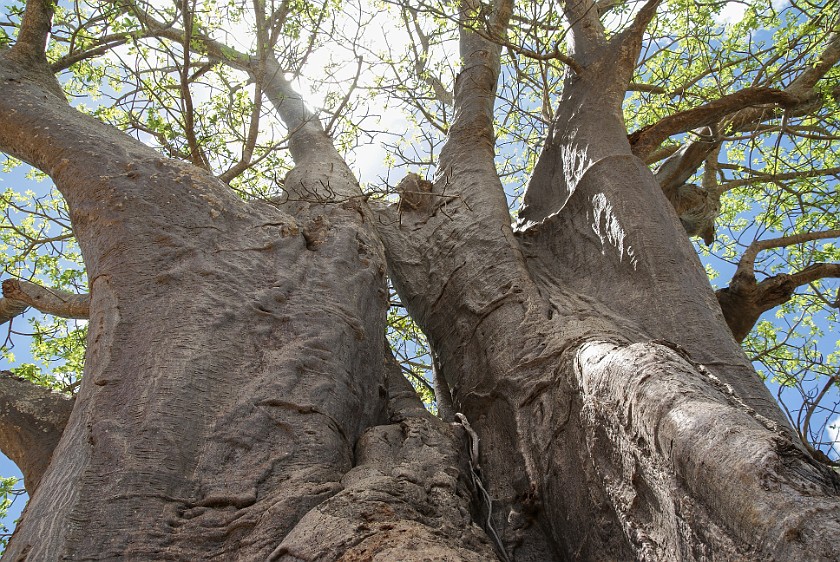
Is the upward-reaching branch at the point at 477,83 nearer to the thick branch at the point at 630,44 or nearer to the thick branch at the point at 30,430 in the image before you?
the thick branch at the point at 630,44

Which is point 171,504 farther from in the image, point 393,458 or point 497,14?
point 497,14

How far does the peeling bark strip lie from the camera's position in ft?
4.03

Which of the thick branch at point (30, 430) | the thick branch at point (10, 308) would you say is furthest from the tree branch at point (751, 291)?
the thick branch at point (10, 308)

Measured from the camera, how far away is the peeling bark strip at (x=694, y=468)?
4.03 ft

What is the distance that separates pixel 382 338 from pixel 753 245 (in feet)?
6.70

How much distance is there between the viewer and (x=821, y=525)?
1148mm

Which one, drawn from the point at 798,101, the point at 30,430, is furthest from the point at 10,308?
the point at 798,101

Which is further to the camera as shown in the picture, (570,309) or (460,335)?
(460,335)

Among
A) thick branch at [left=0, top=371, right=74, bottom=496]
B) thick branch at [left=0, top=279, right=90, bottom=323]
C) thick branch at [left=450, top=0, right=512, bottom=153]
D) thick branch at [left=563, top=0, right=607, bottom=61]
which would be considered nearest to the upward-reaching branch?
thick branch at [left=450, top=0, right=512, bottom=153]

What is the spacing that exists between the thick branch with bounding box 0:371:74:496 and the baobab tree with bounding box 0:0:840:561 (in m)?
0.01

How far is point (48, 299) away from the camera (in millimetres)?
3689

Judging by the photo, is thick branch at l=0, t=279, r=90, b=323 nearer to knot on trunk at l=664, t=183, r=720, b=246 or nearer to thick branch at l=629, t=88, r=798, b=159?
thick branch at l=629, t=88, r=798, b=159

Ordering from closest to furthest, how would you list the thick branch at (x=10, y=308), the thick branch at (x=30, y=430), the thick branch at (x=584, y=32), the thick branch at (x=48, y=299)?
1. the thick branch at (x=30, y=430)
2. the thick branch at (x=48, y=299)
3. the thick branch at (x=10, y=308)
4. the thick branch at (x=584, y=32)

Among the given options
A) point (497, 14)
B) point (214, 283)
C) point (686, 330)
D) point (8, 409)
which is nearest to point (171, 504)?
point (214, 283)
